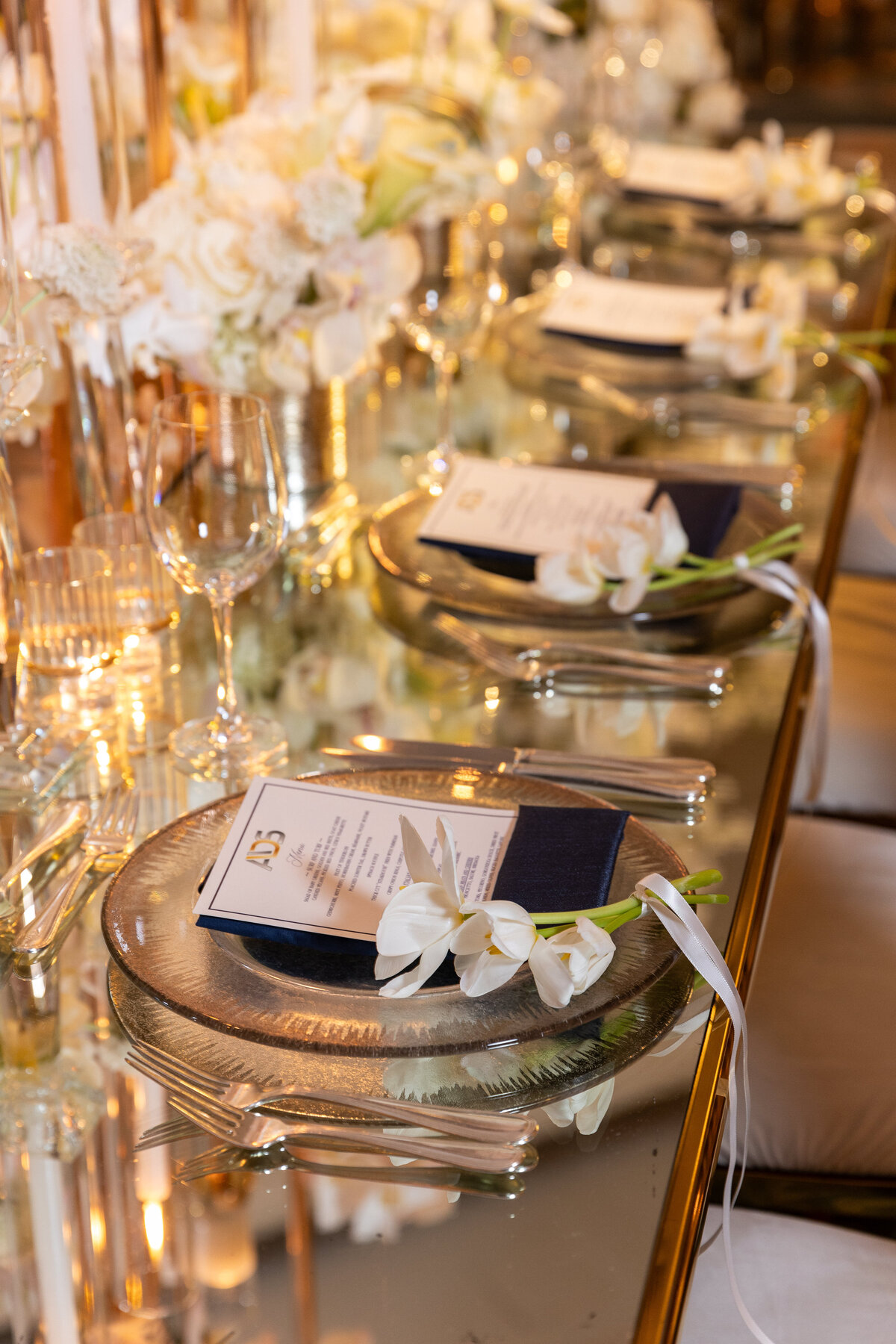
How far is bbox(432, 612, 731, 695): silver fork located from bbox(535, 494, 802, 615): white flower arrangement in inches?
2.2

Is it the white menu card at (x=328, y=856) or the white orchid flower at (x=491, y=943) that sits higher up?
the white orchid flower at (x=491, y=943)

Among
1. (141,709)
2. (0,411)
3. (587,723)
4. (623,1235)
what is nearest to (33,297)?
(0,411)

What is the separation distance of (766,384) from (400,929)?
3.71 feet

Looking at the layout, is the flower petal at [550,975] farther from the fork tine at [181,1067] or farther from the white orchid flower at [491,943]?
the fork tine at [181,1067]

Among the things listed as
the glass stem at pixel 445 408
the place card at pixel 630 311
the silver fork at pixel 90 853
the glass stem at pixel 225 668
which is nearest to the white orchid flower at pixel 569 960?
the silver fork at pixel 90 853

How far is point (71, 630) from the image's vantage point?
1063mm

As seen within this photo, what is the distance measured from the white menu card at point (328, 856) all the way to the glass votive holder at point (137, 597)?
301 millimetres

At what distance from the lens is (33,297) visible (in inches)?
41.0

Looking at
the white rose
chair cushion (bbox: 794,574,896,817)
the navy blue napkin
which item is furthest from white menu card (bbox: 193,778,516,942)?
chair cushion (bbox: 794,574,896,817)

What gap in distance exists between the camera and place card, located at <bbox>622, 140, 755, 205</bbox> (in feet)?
7.42

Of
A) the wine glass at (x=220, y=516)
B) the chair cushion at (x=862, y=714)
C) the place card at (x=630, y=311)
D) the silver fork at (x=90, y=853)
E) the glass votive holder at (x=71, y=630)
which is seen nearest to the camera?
Answer: the silver fork at (x=90, y=853)

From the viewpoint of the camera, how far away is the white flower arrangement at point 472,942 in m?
0.67

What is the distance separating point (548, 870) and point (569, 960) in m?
0.08

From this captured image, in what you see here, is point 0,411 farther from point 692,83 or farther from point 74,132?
point 692,83
